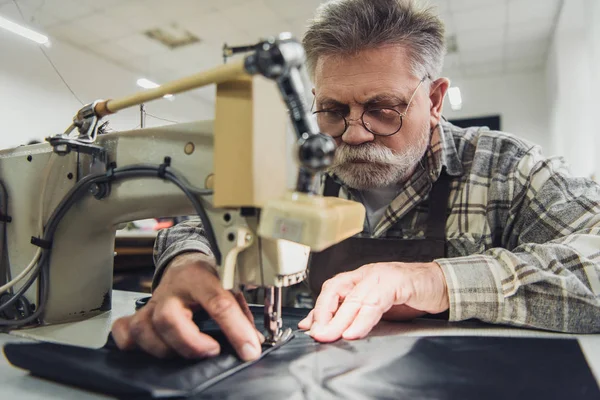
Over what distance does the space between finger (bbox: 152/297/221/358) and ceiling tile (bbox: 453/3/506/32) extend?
14.4ft

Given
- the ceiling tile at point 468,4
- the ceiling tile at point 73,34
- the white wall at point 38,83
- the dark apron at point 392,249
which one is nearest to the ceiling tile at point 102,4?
the ceiling tile at point 73,34

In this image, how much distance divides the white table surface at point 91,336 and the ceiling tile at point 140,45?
366 centimetres

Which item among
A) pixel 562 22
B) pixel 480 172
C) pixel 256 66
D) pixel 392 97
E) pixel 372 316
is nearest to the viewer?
pixel 256 66

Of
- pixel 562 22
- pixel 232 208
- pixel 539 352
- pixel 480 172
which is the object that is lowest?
pixel 539 352

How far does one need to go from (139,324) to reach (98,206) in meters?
0.29

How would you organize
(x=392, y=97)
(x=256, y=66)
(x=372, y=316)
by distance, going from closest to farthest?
1. (x=256, y=66)
2. (x=372, y=316)
3. (x=392, y=97)

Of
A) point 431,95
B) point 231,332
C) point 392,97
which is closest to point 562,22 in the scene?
point 431,95

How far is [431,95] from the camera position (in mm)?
1372

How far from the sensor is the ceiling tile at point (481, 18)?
4.07 m

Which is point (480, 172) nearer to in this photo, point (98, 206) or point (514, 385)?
point (514, 385)

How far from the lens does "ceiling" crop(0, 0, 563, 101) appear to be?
3.50 m

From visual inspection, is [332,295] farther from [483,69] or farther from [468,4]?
[483,69]

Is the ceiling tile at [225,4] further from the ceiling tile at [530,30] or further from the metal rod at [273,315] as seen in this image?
the metal rod at [273,315]

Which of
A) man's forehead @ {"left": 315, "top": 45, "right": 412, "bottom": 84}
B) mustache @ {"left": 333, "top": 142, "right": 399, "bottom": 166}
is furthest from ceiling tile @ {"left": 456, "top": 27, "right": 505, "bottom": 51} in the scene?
mustache @ {"left": 333, "top": 142, "right": 399, "bottom": 166}
